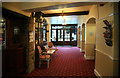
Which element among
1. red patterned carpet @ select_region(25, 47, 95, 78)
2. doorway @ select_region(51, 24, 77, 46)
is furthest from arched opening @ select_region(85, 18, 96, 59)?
doorway @ select_region(51, 24, 77, 46)

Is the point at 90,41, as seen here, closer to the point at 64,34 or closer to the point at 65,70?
the point at 65,70

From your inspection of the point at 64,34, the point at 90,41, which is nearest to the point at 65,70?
the point at 90,41

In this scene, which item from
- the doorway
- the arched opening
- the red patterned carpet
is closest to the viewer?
the red patterned carpet

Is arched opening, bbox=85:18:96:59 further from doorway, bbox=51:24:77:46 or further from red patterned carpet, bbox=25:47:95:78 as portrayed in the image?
doorway, bbox=51:24:77:46

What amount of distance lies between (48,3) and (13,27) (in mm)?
1565

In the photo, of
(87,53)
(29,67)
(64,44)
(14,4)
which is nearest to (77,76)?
(29,67)

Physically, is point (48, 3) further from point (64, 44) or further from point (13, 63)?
point (64, 44)

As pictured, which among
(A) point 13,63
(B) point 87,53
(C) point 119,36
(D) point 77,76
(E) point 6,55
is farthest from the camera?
(B) point 87,53

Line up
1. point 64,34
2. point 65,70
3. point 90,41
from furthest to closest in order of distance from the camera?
point 64,34
point 90,41
point 65,70

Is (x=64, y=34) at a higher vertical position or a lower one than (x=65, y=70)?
higher

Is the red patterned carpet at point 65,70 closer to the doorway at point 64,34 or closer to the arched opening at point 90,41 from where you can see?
the arched opening at point 90,41

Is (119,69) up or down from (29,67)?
up

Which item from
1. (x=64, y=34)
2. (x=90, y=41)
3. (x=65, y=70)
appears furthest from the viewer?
(x=64, y=34)

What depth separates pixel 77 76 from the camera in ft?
10.5
